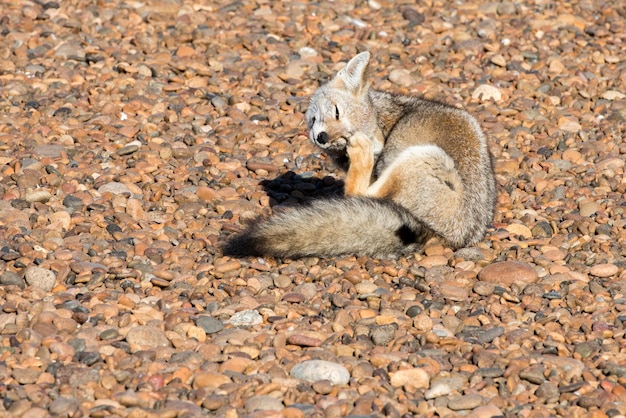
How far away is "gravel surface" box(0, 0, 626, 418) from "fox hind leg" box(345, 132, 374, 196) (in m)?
0.78

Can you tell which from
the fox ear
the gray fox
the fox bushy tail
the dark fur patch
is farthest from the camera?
the fox ear

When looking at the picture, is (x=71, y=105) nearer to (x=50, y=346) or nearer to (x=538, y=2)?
(x=50, y=346)

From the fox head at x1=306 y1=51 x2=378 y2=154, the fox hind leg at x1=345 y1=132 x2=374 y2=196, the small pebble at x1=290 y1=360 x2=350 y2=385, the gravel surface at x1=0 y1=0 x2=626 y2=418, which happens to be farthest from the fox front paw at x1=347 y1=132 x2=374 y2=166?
the small pebble at x1=290 y1=360 x2=350 y2=385

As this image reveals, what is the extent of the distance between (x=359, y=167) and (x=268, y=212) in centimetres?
96

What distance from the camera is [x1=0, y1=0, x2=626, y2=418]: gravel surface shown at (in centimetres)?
574

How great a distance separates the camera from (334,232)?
24.1ft

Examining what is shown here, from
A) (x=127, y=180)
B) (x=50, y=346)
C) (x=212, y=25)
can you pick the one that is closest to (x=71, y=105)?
(x=127, y=180)

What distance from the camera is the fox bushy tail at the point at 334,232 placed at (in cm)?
721

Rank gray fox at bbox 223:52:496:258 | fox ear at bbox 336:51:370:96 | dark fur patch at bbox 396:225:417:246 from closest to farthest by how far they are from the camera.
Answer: gray fox at bbox 223:52:496:258 → dark fur patch at bbox 396:225:417:246 → fox ear at bbox 336:51:370:96

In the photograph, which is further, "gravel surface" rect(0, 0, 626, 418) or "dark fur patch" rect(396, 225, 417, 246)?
"dark fur patch" rect(396, 225, 417, 246)

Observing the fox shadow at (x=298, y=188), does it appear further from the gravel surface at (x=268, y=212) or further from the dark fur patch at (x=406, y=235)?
the dark fur patch at (x=406, y=235)

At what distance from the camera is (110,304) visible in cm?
657

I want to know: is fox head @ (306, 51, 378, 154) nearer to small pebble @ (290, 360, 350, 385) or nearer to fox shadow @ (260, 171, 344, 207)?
fox shadow @ (260, 171, 344, 207)

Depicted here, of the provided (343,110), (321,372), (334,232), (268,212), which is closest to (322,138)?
(343,110)
